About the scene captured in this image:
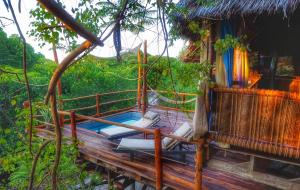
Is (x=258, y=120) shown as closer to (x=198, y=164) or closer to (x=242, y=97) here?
(x=242, y=97)

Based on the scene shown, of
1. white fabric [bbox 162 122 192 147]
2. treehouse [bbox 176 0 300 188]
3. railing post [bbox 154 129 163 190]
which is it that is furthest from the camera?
white fabric [bbox 162 122 192 147]

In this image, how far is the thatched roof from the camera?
143 inches

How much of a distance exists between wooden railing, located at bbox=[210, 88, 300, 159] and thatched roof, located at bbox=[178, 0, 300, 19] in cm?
120

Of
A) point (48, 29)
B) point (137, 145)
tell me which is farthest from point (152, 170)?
point (48, 29)

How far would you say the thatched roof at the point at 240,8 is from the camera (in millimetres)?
3641

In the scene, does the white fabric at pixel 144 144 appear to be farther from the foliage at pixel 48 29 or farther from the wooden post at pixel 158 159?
the foliage at pixel 48 29

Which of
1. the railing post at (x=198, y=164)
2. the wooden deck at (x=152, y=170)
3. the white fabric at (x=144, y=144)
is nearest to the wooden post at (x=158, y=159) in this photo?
the wooden deck at (x=152, y=170)

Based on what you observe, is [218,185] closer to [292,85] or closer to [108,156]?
[108,156]

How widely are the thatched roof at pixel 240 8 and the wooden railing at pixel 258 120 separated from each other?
120 centimetres

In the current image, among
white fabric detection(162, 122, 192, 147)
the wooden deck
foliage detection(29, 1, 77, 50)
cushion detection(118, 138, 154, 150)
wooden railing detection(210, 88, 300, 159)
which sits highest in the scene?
foliage detection(29, 1, 77, 50)

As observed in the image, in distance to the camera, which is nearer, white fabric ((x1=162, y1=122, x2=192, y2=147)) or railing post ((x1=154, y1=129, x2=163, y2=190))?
railing post ((x1=154, y1=129, x2=163, y2=190))

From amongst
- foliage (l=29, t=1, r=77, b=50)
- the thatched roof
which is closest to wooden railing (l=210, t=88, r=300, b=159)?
the thatched roof

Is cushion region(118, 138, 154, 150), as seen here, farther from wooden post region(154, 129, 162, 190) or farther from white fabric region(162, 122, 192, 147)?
wooden post region(154, 129, 162, 190)

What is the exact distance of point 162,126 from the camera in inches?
307
